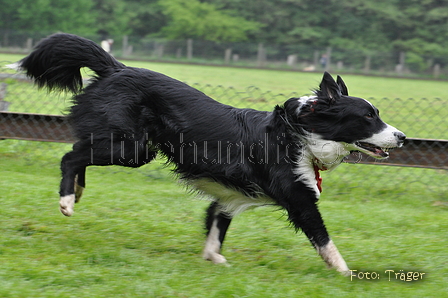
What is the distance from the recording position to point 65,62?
425cm

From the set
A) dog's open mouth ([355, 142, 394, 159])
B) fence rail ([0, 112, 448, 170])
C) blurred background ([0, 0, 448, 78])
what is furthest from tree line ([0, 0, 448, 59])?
dog's open mouth ([355, 142, 394, 159])

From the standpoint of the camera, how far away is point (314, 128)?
386 cm

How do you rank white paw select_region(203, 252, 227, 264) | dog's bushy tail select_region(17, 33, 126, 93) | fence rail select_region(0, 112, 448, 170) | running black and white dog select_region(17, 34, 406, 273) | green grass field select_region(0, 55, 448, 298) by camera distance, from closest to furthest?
green grass field select_region(0, 55, 448, 298), running black and white dog select_region(17, 34, 406, 273), white paw select_region(203, 252, 227, 264), dog's bushy tail select_region(17, 33, 126, 93), fence rail select_region(0, 112, 448, 170)

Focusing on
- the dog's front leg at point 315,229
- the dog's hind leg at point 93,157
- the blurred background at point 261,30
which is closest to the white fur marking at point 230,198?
the dog's front leg at point 315,229

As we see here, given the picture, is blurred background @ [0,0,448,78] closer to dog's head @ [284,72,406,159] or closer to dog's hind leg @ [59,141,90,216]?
dog's head @ [284,72,406,159]

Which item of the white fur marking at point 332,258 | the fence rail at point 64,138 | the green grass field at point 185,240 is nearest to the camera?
the green grass field at point 185,240

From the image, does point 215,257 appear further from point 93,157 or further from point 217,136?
point 93,157

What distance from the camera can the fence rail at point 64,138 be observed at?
19.9 feet

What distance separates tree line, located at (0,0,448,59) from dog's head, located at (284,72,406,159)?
1387 inches

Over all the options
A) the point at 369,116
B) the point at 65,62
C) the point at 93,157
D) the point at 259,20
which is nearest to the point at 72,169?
the point at 93,157

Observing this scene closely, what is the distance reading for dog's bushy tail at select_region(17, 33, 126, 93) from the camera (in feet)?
13.7

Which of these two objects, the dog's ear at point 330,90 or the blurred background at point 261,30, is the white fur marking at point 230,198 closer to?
the dog's ear at point 330,90

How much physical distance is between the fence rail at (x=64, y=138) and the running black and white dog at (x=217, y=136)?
80.3 inches

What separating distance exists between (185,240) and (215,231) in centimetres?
41
